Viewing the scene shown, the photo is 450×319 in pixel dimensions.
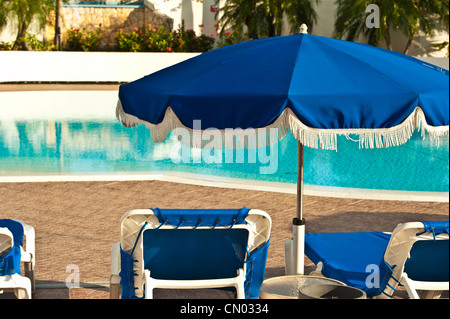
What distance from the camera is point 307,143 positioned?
3.40 m

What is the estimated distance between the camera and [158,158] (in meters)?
13.4

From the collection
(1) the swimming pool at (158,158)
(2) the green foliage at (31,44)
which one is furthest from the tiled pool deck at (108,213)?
(2) the green foliage at (31,44)

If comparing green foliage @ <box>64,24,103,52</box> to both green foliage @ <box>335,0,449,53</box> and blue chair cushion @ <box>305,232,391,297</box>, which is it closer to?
green foliage @ <box>335,0,449,53</box>

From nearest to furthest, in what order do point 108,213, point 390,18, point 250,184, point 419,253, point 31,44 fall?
point 419,253
point 108,213
point 250,184
point 390,18
point 31,44

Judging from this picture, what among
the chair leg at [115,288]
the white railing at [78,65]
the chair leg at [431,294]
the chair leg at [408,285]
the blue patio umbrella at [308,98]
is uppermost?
the white railing at [78,65]

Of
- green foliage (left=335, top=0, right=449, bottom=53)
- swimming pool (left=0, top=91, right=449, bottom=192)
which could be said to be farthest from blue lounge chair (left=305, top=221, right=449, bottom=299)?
green foliage (left=335, top=0, right=449, bottom=53)

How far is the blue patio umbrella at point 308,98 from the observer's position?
3377 mm

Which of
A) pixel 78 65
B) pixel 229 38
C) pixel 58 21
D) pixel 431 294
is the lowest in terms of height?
pixel 431 294

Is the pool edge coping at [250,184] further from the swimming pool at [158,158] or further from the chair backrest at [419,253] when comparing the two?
the chair backrest at [419,253]

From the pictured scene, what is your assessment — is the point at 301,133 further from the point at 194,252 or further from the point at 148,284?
the point at 148,284

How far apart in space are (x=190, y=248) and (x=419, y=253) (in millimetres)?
1363

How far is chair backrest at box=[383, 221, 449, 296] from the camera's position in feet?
12.3

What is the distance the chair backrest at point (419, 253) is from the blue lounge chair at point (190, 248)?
764mm

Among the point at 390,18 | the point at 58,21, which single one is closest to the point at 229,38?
the point at 390,18
